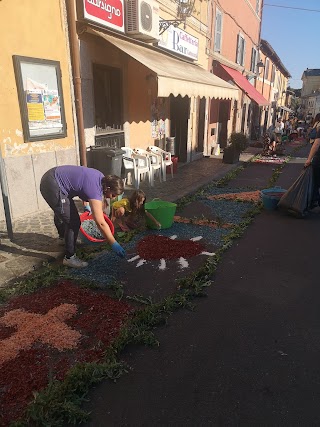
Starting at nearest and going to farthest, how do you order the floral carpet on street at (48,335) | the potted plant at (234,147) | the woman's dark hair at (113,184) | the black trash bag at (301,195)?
the floral carpet on street at (48,335), the woman's dark hair at (113,184), the black trash bag at (301,195), the potted plant at (234,147)

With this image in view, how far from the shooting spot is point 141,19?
7793 millimetres

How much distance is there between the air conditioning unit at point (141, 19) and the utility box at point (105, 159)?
10.1ft

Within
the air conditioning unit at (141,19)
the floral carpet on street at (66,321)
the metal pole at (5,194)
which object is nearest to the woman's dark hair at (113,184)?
the floral carpet on street at (66,321)

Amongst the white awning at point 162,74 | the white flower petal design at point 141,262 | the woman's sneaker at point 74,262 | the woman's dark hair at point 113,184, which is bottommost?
the white flower petal design at point 141,262

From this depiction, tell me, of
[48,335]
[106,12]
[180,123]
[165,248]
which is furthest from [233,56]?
[48,335]

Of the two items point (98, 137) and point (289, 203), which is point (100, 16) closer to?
point (98, 137)

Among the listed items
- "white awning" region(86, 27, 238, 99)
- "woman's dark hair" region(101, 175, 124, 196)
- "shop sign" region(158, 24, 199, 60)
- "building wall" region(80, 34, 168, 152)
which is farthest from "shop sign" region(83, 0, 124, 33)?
"woman's dark hair" region(101, 175, 124, 196)

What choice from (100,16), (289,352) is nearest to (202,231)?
(289,352)

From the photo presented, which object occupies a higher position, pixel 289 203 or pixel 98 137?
pixel 98 137

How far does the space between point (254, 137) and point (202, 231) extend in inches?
799

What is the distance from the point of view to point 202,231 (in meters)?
5.62

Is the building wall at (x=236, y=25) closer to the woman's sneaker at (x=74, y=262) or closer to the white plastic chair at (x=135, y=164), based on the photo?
the white plastic chair at (x=135, y=164)

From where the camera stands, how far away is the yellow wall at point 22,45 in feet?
17.0

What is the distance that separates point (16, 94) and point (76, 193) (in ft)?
8.80
